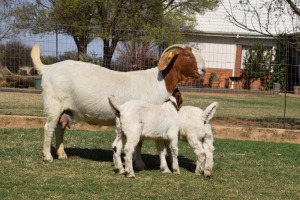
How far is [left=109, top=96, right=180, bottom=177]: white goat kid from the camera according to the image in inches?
309

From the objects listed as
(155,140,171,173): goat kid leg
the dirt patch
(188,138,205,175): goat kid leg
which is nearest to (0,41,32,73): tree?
the dirt patch

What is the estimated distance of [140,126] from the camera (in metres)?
7.94

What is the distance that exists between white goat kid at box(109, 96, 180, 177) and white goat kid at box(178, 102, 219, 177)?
0.20m

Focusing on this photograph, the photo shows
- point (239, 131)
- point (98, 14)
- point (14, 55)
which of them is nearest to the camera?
point (239, 131)

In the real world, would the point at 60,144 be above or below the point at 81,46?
below

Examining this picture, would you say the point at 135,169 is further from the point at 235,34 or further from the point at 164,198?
the point at 235,34

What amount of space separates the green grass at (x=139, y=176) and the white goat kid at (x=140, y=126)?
1.13 ft

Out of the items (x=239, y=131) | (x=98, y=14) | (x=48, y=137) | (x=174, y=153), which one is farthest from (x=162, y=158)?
(x=98, y=14)

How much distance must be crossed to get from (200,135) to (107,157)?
7.10 feet

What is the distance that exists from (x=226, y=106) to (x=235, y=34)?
58.8 ft

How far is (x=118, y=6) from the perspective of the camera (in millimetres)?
25531

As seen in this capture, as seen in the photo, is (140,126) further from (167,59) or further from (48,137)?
(48,137)

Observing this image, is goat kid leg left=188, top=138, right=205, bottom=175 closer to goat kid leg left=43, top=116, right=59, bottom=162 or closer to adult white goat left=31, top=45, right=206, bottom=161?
adult white goat left=31, top=45, right=206, bottom=161

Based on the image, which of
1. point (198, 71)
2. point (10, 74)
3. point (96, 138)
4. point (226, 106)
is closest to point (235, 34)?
point (226, 106)
